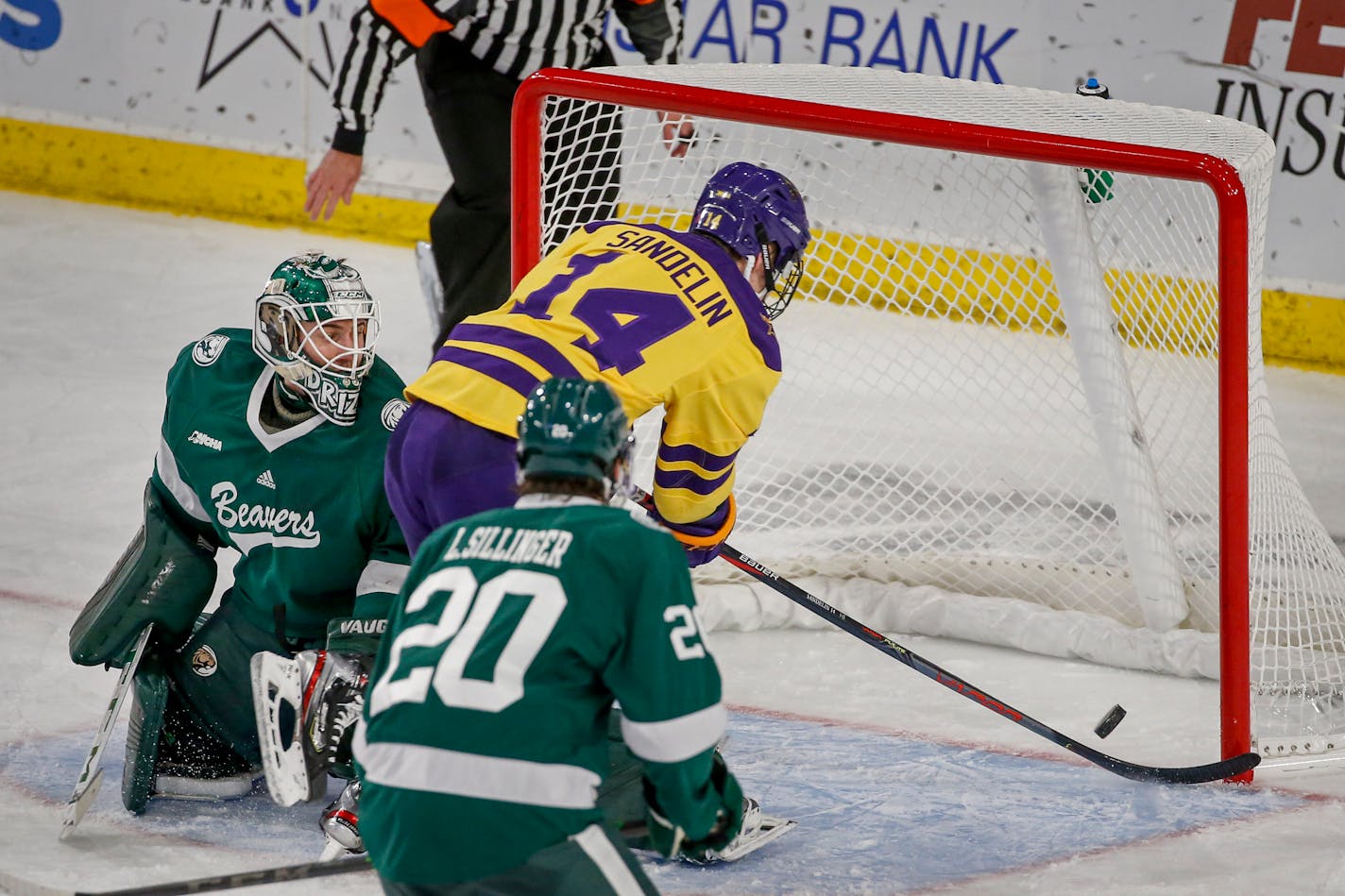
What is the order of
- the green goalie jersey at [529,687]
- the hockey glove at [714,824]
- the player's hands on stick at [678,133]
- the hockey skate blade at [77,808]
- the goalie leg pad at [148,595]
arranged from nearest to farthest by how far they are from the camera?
the green goalie jersey at [529,687]
the hockey glove at [714,824]
the hockey skate blade at [77,808]
the goalie leg pad at [148,595]
the player's hands on stick at [678,133]

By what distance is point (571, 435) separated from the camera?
1.69 m

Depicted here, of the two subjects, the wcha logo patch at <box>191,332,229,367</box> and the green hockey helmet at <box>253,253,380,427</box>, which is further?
the wcha logo patch at <box>191,332,229,367</box>

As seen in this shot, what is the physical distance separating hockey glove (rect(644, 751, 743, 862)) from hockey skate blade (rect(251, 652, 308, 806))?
728 mm

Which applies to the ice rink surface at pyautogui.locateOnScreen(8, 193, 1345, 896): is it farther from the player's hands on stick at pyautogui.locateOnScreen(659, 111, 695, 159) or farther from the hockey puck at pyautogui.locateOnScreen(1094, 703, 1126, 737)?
the player's hands on stick at pyautogui.locateOnScreen(659, 111, 695, 159)

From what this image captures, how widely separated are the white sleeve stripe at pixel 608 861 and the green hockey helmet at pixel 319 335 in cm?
103

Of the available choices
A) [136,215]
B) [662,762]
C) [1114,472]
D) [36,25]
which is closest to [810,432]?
[1114,472]

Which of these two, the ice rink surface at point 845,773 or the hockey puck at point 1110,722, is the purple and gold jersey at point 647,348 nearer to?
the ice rink surface at point 845,773

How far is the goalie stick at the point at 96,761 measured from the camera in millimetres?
2492

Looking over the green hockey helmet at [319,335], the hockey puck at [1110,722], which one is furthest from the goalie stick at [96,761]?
the hockey puck at [1110,722]

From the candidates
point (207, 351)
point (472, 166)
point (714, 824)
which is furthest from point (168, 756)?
point (472, 166)

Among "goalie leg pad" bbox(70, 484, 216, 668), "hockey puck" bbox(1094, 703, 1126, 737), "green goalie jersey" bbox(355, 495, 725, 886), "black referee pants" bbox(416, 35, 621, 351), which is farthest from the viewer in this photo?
"black referee pants" bbox(416, 35, 621, 351)

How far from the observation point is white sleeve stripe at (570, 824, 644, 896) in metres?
1.66

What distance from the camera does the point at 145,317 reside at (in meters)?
5.33

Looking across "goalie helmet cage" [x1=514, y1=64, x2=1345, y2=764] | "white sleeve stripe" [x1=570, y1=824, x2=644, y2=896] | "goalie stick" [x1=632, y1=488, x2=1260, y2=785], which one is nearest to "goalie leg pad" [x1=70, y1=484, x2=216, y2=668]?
"goalie stick" [x1=632, y1=488, x2=1260, y2=785]
